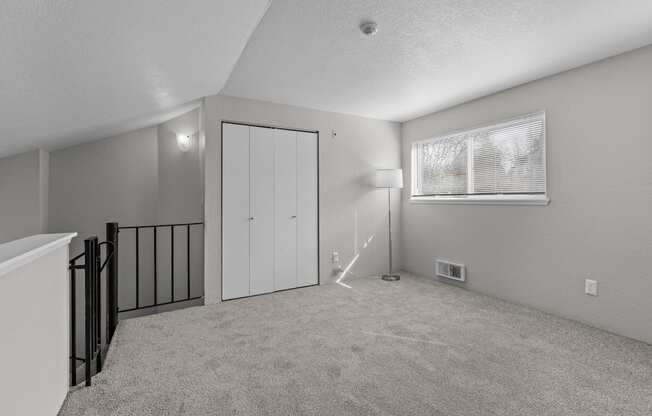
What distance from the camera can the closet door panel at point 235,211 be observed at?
3.45m

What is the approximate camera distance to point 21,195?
3.49 metres

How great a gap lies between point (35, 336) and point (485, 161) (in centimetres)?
407

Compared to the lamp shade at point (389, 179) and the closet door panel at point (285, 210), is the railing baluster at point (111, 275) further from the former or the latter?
the lamp shade at point (389, 179)

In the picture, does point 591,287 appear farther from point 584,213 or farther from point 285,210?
point 285,210

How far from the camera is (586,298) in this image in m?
2.76

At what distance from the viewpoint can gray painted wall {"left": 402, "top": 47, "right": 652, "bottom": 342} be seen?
245 cm

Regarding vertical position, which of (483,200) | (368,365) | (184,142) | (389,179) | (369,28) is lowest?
(368,365)

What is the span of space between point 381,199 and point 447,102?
157 cm

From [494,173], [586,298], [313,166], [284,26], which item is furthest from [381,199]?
[284,26]

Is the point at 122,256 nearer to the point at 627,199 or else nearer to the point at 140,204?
the point at 140,204

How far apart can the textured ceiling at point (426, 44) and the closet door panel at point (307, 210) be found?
2.41 feet

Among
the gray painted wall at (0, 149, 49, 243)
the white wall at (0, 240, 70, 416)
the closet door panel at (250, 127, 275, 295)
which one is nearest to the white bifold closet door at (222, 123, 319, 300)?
the closet door panel at (250, 127, 275, 295)

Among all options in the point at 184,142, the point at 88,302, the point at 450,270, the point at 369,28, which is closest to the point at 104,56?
the point at 88,302

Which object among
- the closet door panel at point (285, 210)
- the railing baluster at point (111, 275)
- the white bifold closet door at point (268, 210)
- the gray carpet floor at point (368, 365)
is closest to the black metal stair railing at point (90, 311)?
the gray carpet floor at point (368, 365)
